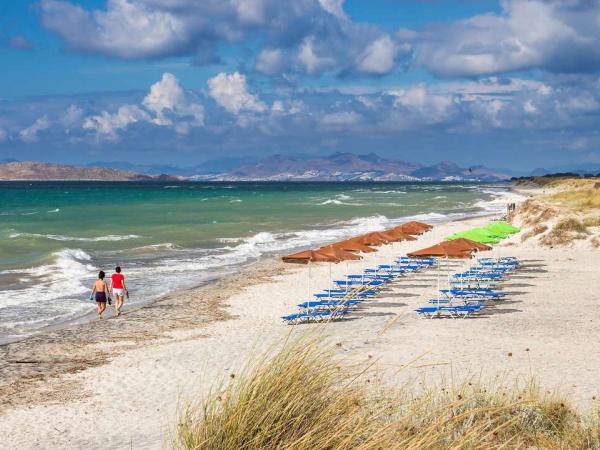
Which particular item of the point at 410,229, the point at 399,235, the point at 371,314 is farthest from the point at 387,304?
the point at 410,229

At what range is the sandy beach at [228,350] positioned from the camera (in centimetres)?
985

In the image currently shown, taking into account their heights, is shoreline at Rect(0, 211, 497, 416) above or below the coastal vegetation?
below

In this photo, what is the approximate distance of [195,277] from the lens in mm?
24844

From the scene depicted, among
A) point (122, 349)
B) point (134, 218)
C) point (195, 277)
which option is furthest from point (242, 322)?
point (134, 218)

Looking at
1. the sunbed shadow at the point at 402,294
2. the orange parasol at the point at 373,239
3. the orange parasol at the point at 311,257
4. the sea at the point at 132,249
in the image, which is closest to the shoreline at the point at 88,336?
the sea at the point at 132,249

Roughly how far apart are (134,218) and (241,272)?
3545 centimetres

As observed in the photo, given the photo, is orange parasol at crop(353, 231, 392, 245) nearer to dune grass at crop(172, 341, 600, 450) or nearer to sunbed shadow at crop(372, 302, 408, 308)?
sunbed shadow at crop(372, 302, 408, 308)

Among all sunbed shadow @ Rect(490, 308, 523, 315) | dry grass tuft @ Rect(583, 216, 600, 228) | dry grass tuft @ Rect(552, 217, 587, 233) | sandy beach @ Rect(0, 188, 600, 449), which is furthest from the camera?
dry grass tuft @ Rect(583, 216, 600, 228)

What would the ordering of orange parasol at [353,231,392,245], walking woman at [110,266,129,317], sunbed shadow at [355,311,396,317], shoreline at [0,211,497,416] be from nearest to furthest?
shoreline at [0,211,497,416]
sunbed shadow at [355,311,396,317]
walking woman at [110,266,129,317]
orange parasol at [353,231,392,245]

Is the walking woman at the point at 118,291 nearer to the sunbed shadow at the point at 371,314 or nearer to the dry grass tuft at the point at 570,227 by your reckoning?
the sunbed shadow at the point at 371,314

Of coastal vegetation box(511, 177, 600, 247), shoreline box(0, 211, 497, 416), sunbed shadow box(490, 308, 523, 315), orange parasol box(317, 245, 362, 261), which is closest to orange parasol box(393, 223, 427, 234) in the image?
coastal vegetation box(511, 177, 600, 247)

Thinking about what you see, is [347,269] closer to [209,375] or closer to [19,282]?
[19,282]

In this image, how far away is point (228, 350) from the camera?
1387cm

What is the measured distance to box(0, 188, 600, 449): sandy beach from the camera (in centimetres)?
985
